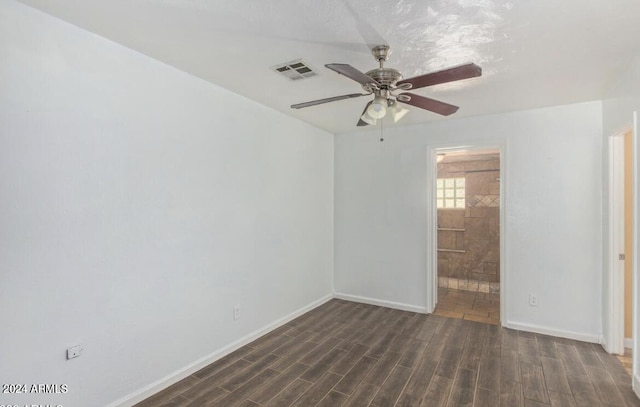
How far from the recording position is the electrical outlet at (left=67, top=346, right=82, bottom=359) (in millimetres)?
1899

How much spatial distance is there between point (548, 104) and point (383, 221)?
7.62ft

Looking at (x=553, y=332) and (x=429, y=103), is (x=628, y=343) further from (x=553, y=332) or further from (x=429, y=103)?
(x=429, y=103)

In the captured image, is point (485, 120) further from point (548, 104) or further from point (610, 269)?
point (610, 269)

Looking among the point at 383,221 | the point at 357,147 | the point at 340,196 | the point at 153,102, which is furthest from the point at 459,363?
the point at 153,102

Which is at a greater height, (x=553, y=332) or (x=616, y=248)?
(x=616, y=248)

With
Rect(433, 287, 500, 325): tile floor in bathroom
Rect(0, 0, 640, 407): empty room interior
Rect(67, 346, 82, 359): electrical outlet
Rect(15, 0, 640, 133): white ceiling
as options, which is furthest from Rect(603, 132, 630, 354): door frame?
Rect(67, 346, 82, 359): electrical outlet

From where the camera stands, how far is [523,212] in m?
3.57

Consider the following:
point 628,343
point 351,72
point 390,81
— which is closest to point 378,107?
point 390,81

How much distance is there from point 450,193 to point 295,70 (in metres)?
4.54

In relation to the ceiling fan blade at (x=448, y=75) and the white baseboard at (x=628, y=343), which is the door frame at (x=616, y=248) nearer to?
the white baseboard at (x=628, y=343)

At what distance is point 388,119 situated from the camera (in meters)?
4.04

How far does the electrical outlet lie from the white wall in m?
3.87

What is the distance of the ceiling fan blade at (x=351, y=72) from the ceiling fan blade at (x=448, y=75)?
20cm

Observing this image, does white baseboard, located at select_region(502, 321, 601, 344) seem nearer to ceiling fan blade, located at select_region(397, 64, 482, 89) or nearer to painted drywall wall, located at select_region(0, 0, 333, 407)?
painted drywall wall, located at select_region(0, 0, 333, 407)
